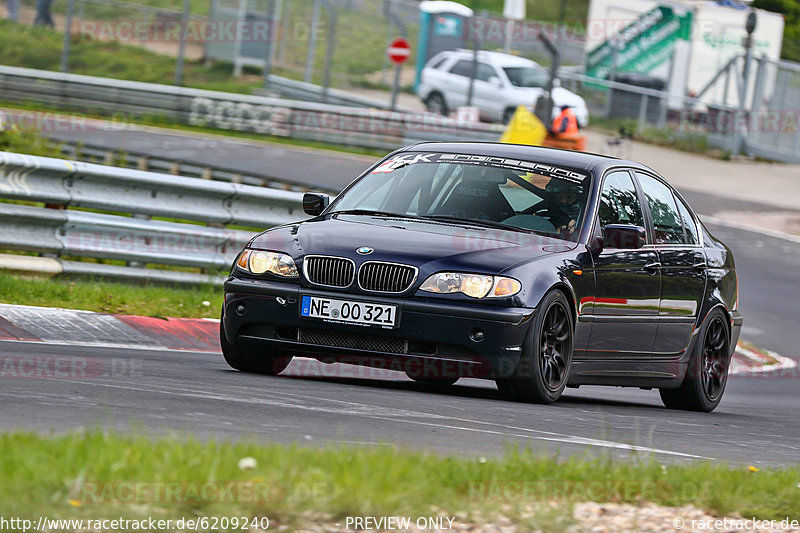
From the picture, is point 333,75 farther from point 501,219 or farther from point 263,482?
point 263,482

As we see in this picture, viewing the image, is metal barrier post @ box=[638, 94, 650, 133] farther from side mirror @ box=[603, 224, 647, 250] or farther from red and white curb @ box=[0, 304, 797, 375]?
side mirror @ box=[603, 224, 647, 250]

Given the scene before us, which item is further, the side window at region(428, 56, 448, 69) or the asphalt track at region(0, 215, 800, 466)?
the side window at region(428, 56, 448, 69)

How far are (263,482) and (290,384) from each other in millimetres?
3517

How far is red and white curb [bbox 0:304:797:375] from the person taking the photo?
29.3 ft

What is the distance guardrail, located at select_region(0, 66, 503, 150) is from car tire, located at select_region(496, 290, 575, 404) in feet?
73.7

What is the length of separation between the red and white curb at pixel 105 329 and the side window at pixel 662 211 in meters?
3.17

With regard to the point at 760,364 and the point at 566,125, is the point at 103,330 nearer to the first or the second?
the point at 760,364

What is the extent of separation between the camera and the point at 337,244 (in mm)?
7809

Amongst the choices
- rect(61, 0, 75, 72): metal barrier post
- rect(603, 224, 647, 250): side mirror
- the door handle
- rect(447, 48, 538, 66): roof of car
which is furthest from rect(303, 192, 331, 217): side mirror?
rect(447, 48, 538, 66): roof of car

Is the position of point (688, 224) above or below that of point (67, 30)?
below

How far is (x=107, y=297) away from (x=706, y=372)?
4405 millimetres

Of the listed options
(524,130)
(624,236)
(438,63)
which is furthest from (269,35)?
(624,236)

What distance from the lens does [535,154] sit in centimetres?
894

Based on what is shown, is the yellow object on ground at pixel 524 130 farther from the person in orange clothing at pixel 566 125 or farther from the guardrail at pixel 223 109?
the guardrail at pixel 223 109
